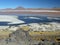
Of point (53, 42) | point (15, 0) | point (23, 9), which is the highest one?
point (15, 0)

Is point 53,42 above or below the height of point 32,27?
below

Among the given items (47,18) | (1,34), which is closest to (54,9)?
(47,18)

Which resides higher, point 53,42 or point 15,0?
point 15,0

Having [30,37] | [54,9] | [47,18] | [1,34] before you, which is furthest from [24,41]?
[54,9]

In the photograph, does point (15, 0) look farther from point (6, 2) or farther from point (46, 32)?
point (46, 32)

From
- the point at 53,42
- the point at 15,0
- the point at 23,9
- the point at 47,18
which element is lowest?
the point at 53,42

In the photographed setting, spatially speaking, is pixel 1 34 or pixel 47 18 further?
pixel 47 18

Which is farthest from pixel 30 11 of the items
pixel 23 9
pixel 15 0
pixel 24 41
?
pixel 24 41

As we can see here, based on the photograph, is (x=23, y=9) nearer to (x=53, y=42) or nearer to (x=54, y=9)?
(x=54, y=9)
